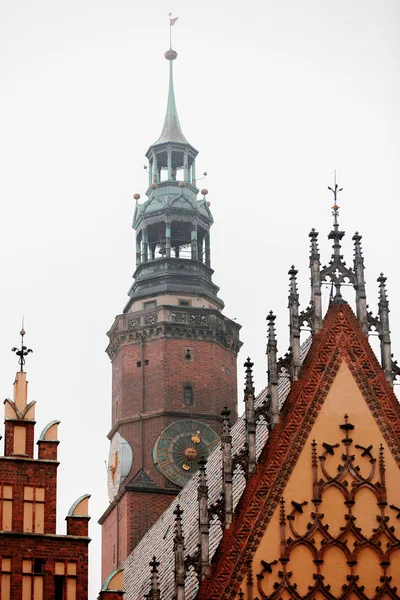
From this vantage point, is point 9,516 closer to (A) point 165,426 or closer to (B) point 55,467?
(B) point 55,467

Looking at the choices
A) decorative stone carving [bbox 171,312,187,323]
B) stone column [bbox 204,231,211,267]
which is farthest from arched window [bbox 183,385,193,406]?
stone column [bbox 204,231,211,267]

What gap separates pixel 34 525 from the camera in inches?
1955

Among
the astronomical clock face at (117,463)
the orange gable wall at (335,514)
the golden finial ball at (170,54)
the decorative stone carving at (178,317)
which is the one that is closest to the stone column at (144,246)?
the decorative stone carving at (178,317)

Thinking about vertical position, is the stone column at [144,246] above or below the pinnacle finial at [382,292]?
above

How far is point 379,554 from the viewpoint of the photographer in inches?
1977

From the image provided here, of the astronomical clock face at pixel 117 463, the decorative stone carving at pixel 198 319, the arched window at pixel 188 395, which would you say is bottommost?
the astronomical clock face at pixel 117 463

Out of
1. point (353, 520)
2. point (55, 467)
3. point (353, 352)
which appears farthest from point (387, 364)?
point (55, 467)

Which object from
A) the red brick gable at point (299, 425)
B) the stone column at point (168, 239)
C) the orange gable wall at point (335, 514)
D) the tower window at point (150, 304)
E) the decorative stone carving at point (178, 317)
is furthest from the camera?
the stone column at point (168, 239)

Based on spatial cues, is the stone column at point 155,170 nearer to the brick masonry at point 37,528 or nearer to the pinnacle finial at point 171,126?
the pinnacle finial at point 171,126

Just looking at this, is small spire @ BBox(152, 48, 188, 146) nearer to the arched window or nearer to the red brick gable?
the arched window

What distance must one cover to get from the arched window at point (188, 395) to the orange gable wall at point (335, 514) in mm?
19561

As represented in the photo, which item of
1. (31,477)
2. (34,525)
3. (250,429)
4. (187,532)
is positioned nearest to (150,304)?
(187,532)

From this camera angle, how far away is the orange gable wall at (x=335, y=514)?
49656 mm

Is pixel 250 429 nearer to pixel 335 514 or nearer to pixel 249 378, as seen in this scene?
pixel 249 378
